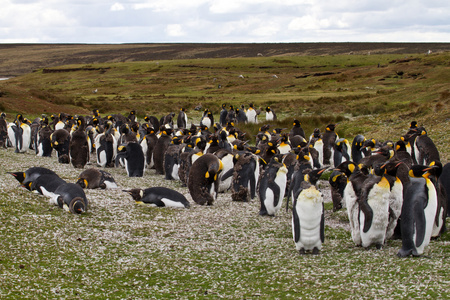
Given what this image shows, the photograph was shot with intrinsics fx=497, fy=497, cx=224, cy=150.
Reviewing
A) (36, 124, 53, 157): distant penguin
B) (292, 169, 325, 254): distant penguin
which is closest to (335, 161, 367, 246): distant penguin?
(292, 169, 325, 254): distant penguin

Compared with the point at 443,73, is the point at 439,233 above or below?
below

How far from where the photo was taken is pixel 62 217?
7871 mm

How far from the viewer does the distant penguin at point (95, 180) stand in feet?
35.3

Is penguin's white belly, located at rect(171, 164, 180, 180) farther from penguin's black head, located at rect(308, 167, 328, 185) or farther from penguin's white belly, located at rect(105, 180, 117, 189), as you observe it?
penguin's black head, located at rect(308, 167, 328, 185)

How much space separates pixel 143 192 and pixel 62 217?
2.13 m

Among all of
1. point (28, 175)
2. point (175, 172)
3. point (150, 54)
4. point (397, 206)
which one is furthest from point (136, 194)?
point (150, 54)

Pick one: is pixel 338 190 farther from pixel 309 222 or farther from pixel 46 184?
pixel 46 184

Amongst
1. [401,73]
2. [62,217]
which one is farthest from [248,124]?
[401,73]

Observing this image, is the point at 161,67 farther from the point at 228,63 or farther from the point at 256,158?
the point at 256,158

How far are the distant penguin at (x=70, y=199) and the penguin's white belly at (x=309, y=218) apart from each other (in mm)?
3562

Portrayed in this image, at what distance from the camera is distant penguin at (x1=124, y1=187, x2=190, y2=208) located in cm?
963

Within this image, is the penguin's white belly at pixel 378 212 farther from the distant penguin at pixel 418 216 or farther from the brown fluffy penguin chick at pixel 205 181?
the brown fluffy penguin chick at pixel 205 181

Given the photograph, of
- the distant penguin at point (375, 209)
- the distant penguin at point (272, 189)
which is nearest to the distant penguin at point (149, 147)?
the distant penguin at point (272, 189)

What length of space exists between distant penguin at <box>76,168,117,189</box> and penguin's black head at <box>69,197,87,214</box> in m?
2.53
